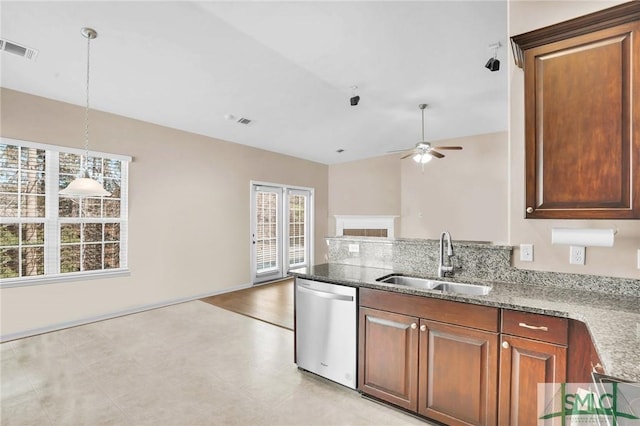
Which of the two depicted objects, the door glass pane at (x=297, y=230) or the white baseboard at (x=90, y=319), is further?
the door glass pane at (x=297, y=230)

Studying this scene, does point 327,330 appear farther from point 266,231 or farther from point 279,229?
point 279,229

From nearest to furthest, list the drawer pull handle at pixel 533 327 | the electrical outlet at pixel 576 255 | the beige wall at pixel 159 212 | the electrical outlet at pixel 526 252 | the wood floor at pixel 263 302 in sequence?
1. the drawer pull handle at pixel 533 327
2. the electrical outlet at pixel 576 255
3. the electrical outlet at pixel 526 252
4. the beige wall at pixel 159 212
5. the wood floor at pixel 263 302

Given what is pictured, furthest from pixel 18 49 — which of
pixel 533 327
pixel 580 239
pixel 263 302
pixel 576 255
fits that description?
pixel 576 255

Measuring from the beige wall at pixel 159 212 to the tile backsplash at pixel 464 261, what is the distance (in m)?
3.01

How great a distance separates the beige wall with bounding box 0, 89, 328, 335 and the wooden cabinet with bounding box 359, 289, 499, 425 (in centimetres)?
370

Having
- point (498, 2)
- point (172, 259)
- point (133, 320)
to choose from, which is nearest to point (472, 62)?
point (498, 2)

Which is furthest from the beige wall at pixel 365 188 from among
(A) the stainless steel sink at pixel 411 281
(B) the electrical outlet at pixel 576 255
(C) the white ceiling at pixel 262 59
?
(B) the electrical outlet at pixel 576 255

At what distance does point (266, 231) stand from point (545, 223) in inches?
206

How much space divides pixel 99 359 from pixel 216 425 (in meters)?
1.69

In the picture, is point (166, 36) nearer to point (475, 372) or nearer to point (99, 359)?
point (99, 359)

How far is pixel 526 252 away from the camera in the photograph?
2.14 metres

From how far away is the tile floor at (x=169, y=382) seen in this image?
2.13 meters

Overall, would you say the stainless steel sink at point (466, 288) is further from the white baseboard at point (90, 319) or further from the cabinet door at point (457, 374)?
the white baseboard at point (90, 319)

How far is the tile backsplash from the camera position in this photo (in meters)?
1.93
